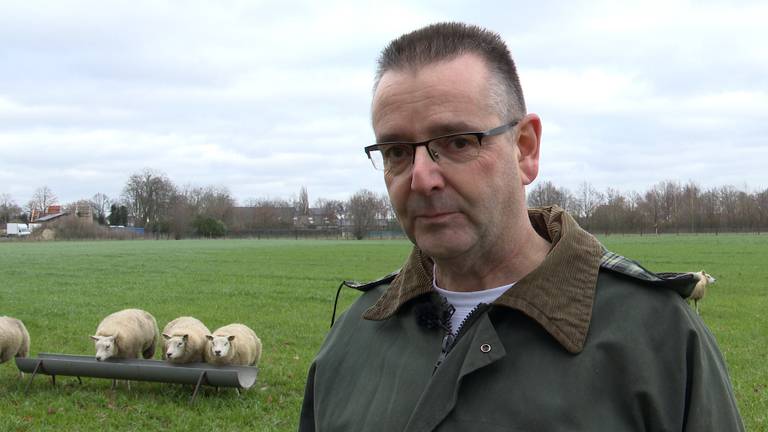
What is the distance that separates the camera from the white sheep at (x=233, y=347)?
10.5 meters

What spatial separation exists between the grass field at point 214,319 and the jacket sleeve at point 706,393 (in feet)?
24.7

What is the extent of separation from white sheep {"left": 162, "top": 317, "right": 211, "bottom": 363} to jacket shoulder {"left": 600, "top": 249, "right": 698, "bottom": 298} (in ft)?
30.5

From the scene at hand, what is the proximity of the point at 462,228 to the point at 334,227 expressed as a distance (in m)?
144

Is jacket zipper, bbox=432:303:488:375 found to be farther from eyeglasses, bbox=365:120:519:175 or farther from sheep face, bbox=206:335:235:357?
sheep face, bbox=206:335:235:357

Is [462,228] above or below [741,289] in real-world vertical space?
above

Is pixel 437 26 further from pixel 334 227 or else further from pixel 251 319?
pixel 334 227

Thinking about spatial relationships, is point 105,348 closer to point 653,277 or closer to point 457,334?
point 457,334

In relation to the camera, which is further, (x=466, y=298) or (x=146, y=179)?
(x=146, y=179)

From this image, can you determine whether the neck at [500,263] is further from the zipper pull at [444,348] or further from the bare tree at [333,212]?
the bare tree at [333,212]

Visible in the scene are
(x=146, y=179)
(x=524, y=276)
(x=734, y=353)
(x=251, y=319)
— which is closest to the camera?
(x=524, y=276)

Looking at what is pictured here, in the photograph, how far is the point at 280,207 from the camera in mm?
166125

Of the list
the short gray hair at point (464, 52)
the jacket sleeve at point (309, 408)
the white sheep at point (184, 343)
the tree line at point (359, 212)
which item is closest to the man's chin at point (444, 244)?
the short gray hair at point (464, 52)

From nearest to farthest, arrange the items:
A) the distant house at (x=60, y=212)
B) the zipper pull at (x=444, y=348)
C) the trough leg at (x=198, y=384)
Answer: the zipper pull at (x=444, y=348)
the trough leg at (x=198, y=384)
the distant house at (x=60, y=212)

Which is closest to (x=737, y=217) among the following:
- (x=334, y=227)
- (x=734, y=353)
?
(x=334, y=227)
